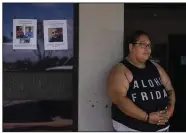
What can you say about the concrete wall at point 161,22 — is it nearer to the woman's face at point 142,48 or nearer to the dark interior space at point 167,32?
the dark interior space at point 167,32

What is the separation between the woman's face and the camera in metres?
3.34

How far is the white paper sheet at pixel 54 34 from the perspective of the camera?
3.67 metres

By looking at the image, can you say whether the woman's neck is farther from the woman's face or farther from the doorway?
the doorway

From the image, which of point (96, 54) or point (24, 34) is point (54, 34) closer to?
point (24, 34)

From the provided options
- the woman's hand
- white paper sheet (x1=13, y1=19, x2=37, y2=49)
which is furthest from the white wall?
the woman's hand

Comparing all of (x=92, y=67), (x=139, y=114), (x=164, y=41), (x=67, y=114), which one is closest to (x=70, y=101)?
(x=67, y=114)

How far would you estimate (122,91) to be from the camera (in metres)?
3.19

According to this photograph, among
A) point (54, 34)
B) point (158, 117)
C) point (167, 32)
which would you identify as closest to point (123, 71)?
point (158, 117)

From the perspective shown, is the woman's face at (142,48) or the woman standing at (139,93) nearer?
the woman standing at (139,93)

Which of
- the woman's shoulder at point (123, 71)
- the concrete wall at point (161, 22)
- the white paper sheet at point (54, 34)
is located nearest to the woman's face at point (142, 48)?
the woman's shoulder at point (123, 71)

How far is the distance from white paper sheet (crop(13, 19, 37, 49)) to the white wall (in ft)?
1.43

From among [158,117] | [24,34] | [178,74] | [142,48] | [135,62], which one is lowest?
[158,117]

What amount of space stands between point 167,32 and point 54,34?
1.16 metres

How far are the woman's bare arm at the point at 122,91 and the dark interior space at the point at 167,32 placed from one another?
26.6 inches
